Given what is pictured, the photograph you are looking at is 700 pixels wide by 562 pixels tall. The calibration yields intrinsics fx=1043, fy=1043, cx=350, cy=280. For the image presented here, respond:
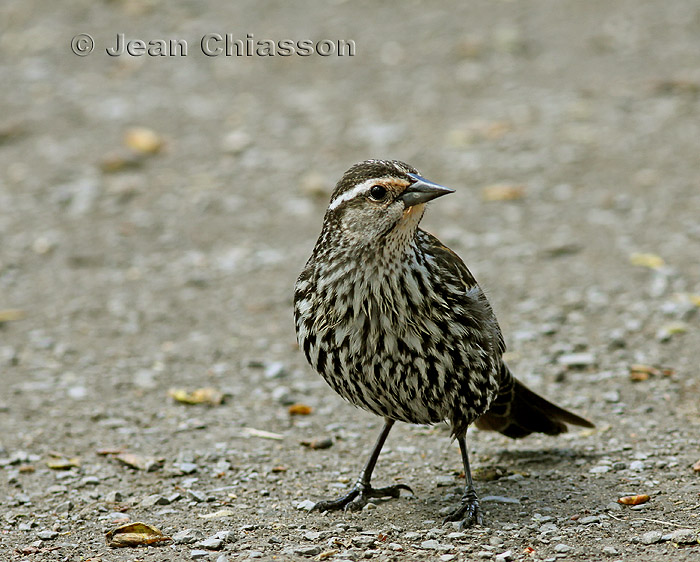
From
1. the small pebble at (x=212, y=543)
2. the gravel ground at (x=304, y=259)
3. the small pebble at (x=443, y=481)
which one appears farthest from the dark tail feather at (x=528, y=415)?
the small pebble at (x=212, y=543)

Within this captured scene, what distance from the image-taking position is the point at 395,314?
507 cm

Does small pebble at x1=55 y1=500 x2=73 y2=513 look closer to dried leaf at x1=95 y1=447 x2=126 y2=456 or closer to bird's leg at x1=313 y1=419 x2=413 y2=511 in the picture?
dried leaf at x1=95 y1=447 x2=126 y2=456

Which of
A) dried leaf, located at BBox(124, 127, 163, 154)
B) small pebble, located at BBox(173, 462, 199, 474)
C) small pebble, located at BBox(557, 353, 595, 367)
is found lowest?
small pebble, located at BBox(173, 462, 199, 474)

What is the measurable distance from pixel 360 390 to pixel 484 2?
1022 cm

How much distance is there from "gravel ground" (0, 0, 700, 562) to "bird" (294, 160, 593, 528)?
0.63 metres

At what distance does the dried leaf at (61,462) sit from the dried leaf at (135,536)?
1.04 meters

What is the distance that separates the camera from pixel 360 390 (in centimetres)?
521

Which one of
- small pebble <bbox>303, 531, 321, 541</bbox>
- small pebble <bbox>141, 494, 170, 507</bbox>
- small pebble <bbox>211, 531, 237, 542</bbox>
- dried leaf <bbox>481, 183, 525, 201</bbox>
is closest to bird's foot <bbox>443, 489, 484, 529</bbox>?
small pebble <bbox>303, 531, 321, 541</bbox>

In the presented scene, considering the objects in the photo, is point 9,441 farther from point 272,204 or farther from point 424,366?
point 272,204

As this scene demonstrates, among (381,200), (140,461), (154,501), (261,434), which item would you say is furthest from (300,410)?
(381,200)

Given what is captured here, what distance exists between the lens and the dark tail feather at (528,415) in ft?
19.5

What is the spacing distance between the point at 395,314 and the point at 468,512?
1.08m

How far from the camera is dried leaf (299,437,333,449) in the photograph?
640 centimetres

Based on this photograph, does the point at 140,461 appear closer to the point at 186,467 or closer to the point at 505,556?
the point at 186,467
